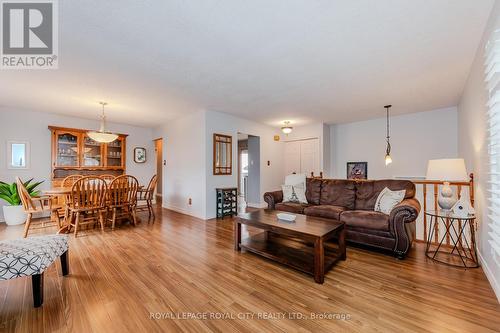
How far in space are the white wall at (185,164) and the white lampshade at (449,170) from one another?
13.2 feet

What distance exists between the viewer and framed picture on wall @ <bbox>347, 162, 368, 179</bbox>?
5.96 metres

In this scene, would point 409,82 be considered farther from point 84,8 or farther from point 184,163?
point 184,163

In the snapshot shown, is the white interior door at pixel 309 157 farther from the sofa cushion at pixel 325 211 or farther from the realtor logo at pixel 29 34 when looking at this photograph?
the realtor logo at pixel 29 34

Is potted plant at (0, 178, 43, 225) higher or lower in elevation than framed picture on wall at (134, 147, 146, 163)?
lower

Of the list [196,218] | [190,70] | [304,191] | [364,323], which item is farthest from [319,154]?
[364,323]

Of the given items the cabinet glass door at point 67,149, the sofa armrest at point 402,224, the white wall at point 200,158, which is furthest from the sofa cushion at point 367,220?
the cabinet glass door at point 67,149

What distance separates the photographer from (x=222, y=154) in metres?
5.24

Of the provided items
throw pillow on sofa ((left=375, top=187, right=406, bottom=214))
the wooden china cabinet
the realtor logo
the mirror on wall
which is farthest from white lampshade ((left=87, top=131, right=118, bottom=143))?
throw pillow on sofa ((left=375, top=187, right=406, bottom=214))

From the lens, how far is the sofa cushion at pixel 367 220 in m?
2.83

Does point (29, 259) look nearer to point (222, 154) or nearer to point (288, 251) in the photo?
point (288, 251)

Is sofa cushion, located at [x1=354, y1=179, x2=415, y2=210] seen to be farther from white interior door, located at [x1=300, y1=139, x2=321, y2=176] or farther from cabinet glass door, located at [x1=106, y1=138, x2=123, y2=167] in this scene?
cabinet glass door, located at [x1=106, y1=138, x2=123, y2=167]

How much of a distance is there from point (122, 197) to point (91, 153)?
260 cm

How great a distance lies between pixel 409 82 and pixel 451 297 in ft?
9.73

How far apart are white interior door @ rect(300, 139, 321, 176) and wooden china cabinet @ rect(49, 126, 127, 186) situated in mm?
5349
